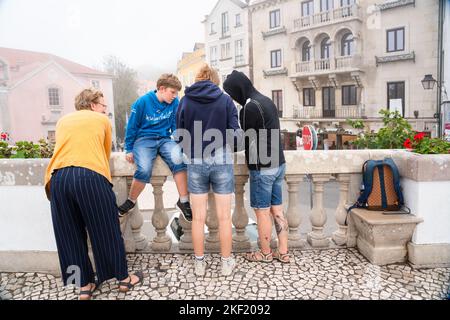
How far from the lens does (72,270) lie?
245 cm

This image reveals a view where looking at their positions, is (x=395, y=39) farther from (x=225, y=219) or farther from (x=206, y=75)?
(x=225, y=219)

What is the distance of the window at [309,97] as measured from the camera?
74.1 feet

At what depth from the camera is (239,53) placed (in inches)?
1035

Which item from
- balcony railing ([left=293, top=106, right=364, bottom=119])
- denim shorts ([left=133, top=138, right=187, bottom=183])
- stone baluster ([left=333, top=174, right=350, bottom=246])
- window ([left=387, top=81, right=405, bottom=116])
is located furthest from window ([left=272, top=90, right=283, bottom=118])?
denim shorts ([left=133, top=138, right=187, bottom=183])

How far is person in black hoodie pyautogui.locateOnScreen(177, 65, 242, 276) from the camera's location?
8.52 ft

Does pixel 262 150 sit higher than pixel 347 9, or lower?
lower

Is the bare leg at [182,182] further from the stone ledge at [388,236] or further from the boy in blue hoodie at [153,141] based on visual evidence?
the stone ledge at [388,236]

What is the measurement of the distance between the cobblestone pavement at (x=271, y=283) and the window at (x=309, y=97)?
68.5 ft

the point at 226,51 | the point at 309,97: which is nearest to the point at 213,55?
the point at 226,51

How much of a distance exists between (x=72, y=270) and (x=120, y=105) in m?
33.0

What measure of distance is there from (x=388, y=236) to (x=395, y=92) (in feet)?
62.8

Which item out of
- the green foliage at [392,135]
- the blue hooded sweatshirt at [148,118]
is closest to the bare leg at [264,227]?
the blue hooded sweatshirt at [148,118]

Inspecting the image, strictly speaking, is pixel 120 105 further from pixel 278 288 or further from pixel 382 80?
pixel 278 288

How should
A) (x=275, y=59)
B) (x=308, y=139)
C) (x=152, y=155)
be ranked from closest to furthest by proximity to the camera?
(x=152, y=155) → (x=308, y=139) → (x=275, y=59)
